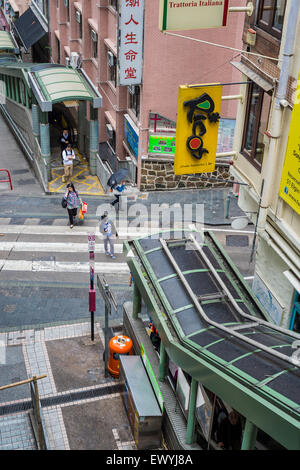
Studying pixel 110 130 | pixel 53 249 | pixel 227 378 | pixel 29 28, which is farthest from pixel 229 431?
pixel 29 28

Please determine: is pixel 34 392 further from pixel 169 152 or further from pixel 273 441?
pixel 169 152

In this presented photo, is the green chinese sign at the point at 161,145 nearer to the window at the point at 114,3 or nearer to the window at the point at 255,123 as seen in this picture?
the window at the point at 114,3

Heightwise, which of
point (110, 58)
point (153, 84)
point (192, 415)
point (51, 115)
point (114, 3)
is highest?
point (114, 3)

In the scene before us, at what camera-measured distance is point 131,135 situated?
2581 cm

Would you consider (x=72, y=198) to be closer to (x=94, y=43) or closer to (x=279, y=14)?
(x=279, y=14)

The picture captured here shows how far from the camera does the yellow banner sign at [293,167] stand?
38.3 feet

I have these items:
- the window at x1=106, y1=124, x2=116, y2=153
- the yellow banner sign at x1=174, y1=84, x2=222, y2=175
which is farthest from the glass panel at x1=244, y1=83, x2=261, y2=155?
the window at x1=106, y1=124, x2=116, y2=153

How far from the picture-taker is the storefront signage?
25.2 metres

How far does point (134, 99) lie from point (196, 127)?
11106 mm

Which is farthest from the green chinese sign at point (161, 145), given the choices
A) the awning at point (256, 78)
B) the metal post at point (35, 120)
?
the awning at point (256, 78)

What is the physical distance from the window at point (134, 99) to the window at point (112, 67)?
1909 millimetres

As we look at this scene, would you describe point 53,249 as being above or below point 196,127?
below

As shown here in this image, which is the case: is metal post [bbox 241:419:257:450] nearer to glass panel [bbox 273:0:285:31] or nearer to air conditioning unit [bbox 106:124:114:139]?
glass panel [bbox 273:0:285:31]

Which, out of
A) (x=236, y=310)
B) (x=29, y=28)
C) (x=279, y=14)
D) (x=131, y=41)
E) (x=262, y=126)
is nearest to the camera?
(x=236, y=310)
